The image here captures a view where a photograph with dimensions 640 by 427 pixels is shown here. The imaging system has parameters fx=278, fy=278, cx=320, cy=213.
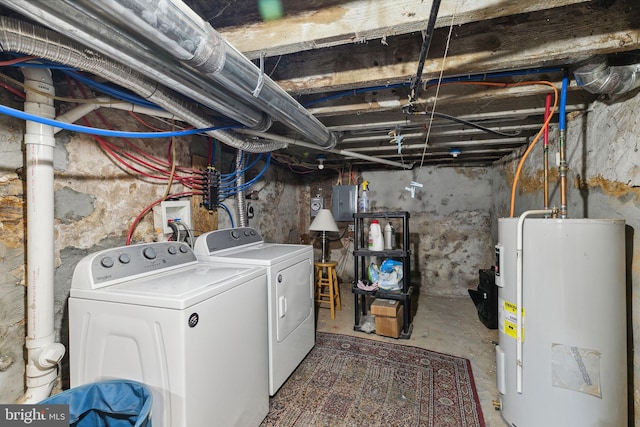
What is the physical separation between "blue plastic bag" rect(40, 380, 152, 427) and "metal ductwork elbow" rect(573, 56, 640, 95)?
2293mm

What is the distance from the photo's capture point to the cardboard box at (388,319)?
2613 millimetres

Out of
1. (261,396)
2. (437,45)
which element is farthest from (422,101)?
(261,396)

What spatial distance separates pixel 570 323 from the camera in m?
1.30

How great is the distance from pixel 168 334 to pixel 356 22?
55.2 inches

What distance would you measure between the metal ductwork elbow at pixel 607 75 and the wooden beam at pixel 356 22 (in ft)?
1.83

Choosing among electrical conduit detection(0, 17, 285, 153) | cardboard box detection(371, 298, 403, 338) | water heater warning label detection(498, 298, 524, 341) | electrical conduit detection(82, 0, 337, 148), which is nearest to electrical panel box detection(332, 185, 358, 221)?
cardboard box detection(371, 298, 403, 338)

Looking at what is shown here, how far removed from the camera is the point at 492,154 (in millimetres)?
3277

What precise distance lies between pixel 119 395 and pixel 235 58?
1.34 metres

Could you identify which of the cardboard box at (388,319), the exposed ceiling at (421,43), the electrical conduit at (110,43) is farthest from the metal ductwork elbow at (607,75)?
the cardboard box at (388,319)

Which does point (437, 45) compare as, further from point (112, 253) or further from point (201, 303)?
point (112, 253)

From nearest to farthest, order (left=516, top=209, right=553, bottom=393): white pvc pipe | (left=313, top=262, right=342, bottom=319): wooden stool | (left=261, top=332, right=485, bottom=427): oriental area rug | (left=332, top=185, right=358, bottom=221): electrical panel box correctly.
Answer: (left=516, top=209, right=553, bottom=393): white pvc pipe → (left=261, top=332, right=485, bottom=427): oriental area rug → (left=313, top=262, right=342, bottom=319): wooden stool → (left=332, top=185, right=358, bottom=221): electrical panel box

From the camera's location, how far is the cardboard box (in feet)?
8.57

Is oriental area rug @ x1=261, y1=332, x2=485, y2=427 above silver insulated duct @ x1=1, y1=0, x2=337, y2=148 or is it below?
below

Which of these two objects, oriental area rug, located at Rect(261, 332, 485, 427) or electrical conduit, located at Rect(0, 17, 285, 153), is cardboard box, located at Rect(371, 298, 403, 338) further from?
electrical conduit, located at Rect(0, 17, 285, 153)
